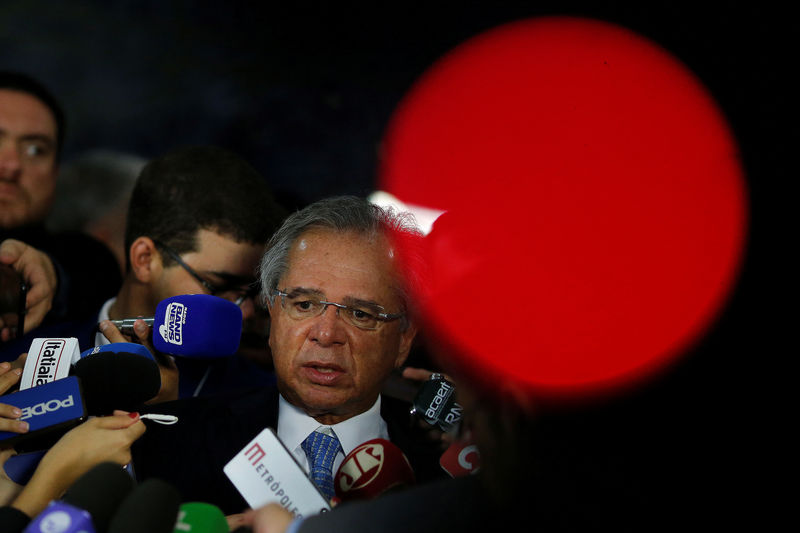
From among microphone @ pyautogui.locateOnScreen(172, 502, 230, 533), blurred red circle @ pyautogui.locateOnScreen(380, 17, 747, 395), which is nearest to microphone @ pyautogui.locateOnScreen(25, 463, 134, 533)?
microphone @ pyautogui.locateOnScreen(172, 502, 230, 533)

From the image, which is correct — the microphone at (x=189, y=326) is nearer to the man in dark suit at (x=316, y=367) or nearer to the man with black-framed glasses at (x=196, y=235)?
the man in dark suit at (x=316, y=367)

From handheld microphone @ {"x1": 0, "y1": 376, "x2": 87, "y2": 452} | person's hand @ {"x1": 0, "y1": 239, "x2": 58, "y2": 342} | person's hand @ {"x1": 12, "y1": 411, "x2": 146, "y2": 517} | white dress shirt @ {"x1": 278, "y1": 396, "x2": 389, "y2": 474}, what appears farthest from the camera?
person's hand @ {"x1": 0, "y1": 239, "x2": 58, "y2": 342}

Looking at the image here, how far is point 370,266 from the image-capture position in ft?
6.31

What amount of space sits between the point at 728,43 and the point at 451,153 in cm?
276

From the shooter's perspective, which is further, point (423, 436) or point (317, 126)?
point (317, 126)

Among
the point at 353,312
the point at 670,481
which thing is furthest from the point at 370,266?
the point at 670,481

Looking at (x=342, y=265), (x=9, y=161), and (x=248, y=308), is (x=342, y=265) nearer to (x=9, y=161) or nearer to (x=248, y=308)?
(x=248, y=308)

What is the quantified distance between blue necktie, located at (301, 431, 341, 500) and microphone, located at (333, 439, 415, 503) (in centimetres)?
26

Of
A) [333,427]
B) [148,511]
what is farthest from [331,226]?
[148,511]

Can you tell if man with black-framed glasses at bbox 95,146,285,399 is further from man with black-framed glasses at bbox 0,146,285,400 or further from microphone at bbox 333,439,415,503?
microphone at bbox 333,439,415,503

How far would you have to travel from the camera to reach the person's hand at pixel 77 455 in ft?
4.32

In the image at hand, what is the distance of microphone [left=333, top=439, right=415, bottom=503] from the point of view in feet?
4.81

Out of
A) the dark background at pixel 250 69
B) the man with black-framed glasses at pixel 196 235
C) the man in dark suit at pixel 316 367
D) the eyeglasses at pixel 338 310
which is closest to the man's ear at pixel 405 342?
the man in dark suit at pixel 316 367

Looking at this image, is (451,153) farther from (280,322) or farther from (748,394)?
(280,322)
